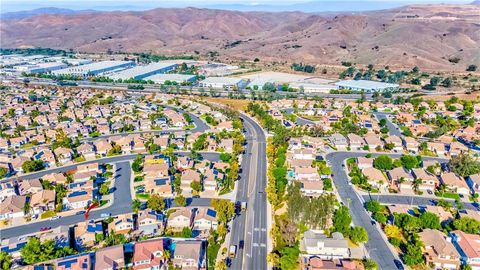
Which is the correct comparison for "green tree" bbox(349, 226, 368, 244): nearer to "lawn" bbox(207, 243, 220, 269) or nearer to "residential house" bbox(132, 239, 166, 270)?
"lawn" bbox(207, 243, 220, 269)

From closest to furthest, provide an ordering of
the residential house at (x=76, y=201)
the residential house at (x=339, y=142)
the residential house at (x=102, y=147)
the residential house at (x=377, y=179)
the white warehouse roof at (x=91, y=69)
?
the residential house at (x=76, y=201) < the residential house at (x=377, y=179) < the residential house at (x=102, y=147) < the residential house at (x=339, y=142) < the white warehouse roof at (x=91, y=69)

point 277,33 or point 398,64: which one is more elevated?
point 277,33

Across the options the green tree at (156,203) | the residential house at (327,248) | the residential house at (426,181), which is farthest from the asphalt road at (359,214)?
the green tree at (156,203)

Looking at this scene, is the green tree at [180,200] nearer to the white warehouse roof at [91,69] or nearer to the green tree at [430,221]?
the green tree at [430,221]

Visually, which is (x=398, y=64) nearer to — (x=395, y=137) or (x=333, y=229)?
(x=395, y=137)

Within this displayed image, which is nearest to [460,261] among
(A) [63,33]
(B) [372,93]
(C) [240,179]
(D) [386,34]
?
(C) [240,179]

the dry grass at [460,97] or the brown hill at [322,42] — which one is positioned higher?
the brown hill at [322,42]

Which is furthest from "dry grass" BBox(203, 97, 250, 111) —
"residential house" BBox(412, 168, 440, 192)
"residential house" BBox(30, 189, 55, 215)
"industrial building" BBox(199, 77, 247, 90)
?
"residential house" BBox(30, 189, 55, 215)
